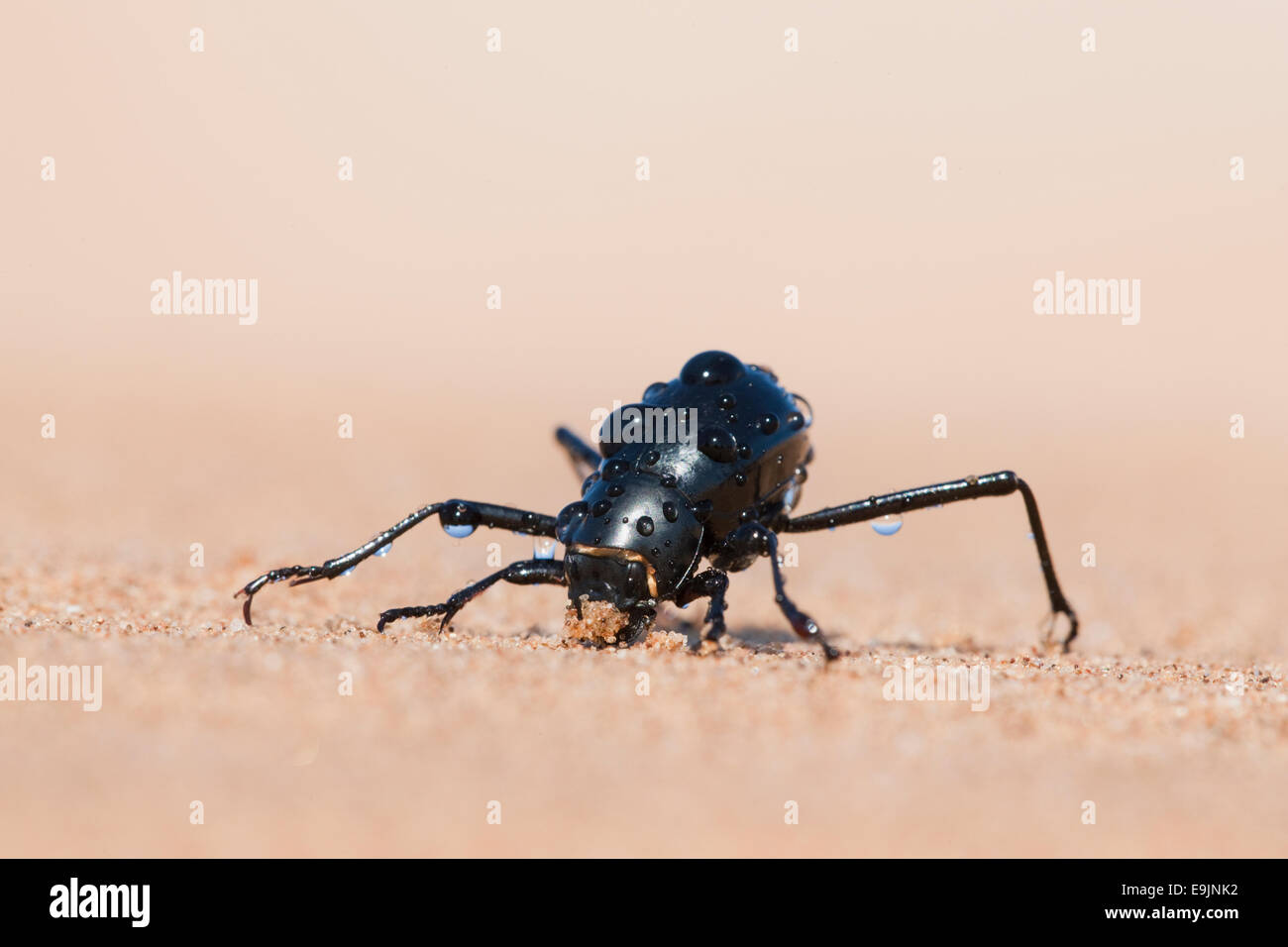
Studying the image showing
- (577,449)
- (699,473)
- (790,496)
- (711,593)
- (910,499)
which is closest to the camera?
(711,593)

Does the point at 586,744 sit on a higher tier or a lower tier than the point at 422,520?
lower

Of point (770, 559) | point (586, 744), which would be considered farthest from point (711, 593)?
point (586, 744)

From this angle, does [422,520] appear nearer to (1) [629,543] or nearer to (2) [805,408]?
(1) [629,543]

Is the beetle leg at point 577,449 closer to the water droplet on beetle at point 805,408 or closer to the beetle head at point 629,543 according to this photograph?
the water droplet on beetle at point 805,408

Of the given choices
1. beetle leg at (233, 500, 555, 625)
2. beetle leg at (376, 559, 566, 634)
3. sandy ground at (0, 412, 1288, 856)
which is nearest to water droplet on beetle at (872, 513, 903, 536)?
sandy ground at (0, 412, 1288, 856)

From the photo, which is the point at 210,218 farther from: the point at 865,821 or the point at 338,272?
the point at 865,821

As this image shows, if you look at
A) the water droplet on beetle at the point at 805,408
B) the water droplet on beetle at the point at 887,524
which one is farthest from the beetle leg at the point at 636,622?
the water droplet on beetle at the point at 805,408

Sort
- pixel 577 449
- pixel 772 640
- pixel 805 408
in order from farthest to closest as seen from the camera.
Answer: pixel 577 449 → pixel 805 408 → pixel 772 640
